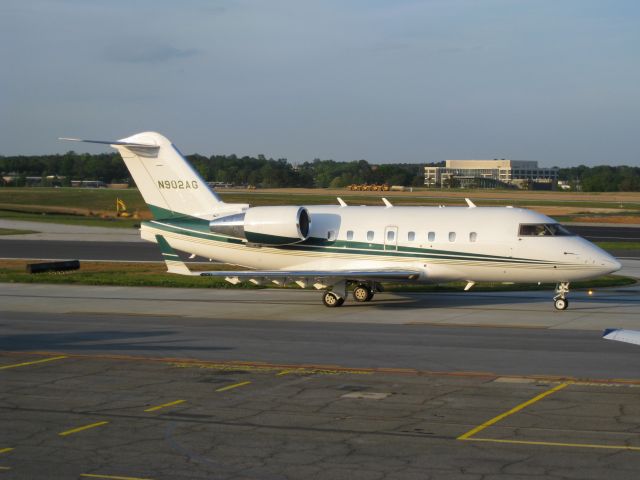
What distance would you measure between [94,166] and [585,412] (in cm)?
17008

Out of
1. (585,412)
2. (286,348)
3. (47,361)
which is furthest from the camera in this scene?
(286,348)

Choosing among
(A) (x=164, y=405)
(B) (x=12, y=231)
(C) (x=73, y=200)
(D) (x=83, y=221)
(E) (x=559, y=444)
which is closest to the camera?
(E) (x=559, y=444)

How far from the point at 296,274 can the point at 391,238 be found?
11.4 ft

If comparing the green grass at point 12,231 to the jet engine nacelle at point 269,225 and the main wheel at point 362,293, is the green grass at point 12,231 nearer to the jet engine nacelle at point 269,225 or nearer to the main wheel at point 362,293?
the jet engine nacelle at point 269,225

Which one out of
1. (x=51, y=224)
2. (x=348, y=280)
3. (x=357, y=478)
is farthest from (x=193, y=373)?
(x=51, y=224)

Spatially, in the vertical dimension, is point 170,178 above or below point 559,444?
above

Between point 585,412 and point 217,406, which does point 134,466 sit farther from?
point 585,412

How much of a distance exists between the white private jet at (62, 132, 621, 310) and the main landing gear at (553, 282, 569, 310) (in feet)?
0.10

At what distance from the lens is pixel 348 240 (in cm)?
3012

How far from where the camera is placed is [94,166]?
17738 centimetres

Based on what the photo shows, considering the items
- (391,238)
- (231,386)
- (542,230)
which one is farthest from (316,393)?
(542,230)

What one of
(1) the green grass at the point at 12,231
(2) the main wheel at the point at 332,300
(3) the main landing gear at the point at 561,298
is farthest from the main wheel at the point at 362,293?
(1) the green grass at the point at 12,231

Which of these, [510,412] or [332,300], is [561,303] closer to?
[332,300]

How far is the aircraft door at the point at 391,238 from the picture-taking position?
29.6 meters
